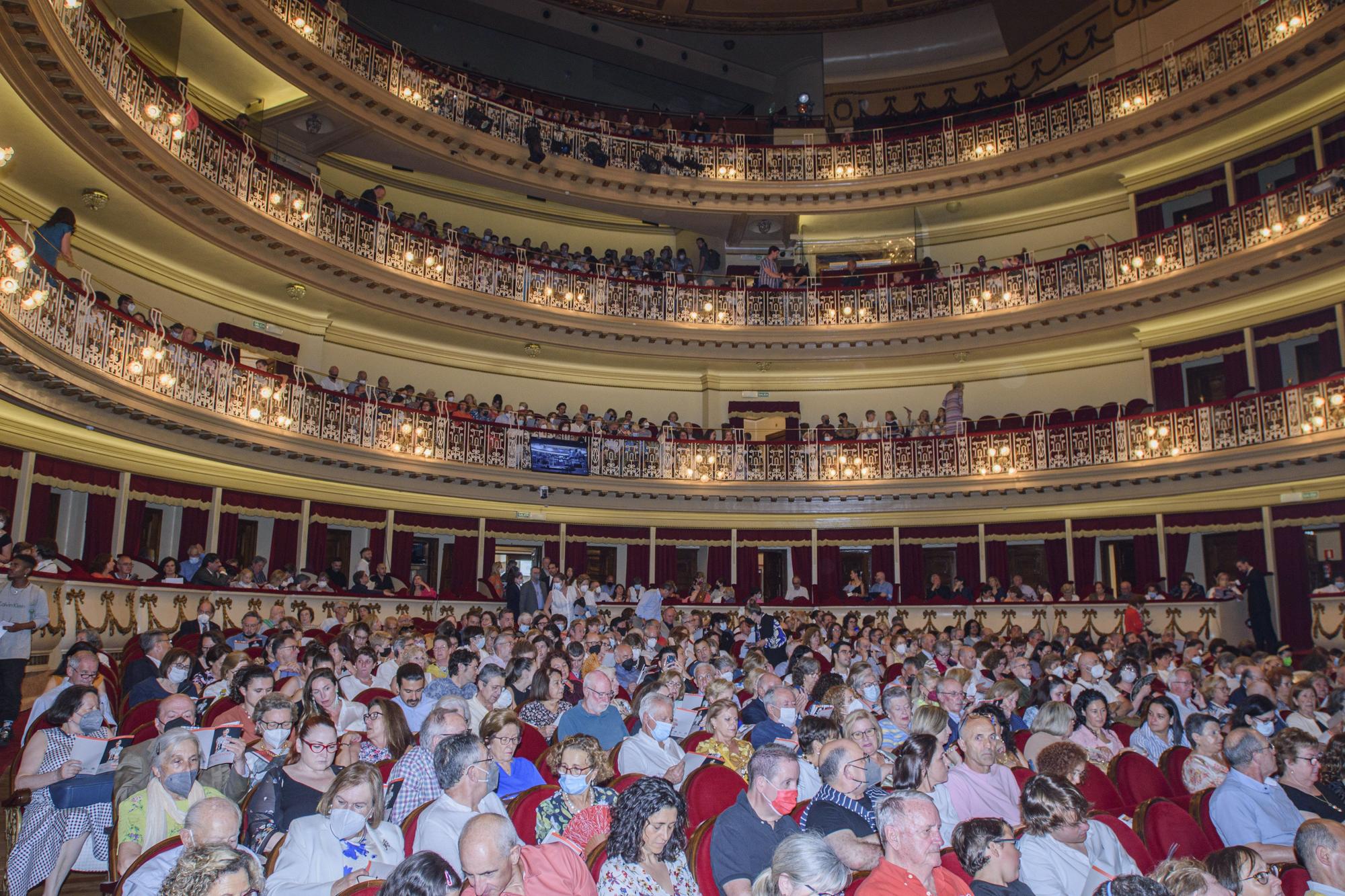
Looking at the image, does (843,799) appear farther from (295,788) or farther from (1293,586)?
(1293,586)

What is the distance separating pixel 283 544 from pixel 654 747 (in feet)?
46.0

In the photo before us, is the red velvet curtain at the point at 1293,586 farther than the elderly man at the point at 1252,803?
Yes

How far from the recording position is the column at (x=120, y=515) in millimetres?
15547

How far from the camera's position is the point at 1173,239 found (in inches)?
741

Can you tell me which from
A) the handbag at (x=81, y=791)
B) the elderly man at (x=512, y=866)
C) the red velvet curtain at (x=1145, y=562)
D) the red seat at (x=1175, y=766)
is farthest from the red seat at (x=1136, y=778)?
the red velvet curtain at (x=1145, y=562)

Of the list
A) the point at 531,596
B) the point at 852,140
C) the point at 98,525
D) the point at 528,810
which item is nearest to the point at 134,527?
the point at 98,525

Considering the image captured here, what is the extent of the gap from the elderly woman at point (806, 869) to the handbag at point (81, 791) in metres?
3.83

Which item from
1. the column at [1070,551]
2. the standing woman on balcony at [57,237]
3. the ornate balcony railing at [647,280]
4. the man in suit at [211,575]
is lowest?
the man in suit at [211,575]

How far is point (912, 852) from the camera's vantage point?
12.7ft

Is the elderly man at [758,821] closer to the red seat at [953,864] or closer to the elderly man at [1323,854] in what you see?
the red seat at [953,864]

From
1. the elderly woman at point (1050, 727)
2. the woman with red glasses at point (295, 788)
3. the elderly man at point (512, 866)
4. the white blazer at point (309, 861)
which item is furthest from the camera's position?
the elderly woman at point (1050, 727)

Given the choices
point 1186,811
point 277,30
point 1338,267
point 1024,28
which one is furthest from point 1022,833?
point 1024,28

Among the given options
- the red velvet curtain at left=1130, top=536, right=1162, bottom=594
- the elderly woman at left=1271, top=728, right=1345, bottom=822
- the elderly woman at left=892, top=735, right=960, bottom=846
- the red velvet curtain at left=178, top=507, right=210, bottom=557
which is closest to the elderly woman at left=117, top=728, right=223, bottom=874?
the elderly woman at left=892, top=735, right=960, bottom=846

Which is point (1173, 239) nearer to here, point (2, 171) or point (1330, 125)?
point (1330, 125)
